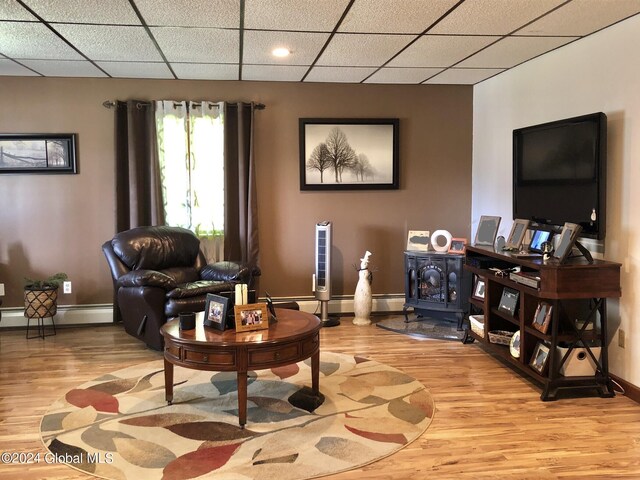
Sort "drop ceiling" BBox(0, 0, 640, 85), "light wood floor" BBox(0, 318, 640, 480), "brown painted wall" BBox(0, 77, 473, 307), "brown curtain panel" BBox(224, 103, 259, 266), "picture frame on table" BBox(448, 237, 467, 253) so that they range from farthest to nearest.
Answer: "brown curtain panel" BBox(224, 103, 259, 266)
"brown painted wall" BBox(0, 77, 473, 307)
"picture frame on table" BBox(448, 237, 467, 253)
"drop ceiling" BBox(0, 0, 640, 85)
"light wood floor" BBox(0, 318, 640, 480)

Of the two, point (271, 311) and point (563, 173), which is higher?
point (563, 173)

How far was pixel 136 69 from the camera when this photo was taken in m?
4.88

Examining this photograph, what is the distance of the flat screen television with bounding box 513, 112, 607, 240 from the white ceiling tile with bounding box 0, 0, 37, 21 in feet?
11.6

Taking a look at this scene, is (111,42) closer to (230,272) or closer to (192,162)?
(192,162)

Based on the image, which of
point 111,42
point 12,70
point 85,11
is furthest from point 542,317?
point 12,70

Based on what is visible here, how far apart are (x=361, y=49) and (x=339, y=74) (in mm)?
932

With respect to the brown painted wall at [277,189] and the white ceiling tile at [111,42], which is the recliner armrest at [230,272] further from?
the white ceiling tile at [111,42]

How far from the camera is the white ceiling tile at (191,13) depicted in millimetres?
3160

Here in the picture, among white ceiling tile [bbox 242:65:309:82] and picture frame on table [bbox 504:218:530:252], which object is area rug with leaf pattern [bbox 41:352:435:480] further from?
white ceiling tile [bbox 242:65:309:82]

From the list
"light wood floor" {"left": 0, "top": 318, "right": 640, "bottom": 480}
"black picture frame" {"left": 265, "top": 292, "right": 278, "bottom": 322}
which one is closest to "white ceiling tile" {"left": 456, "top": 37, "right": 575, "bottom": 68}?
"light wood floor" {"left": 0, "top": 318, "right": 640, "bottom": 480}

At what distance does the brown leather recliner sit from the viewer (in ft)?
13.9

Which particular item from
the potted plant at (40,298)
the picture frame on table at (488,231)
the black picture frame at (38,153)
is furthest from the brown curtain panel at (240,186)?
the picture frame on table at (488,231)

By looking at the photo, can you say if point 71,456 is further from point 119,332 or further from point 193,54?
point 193,54

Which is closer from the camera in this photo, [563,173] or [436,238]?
[563,173]
